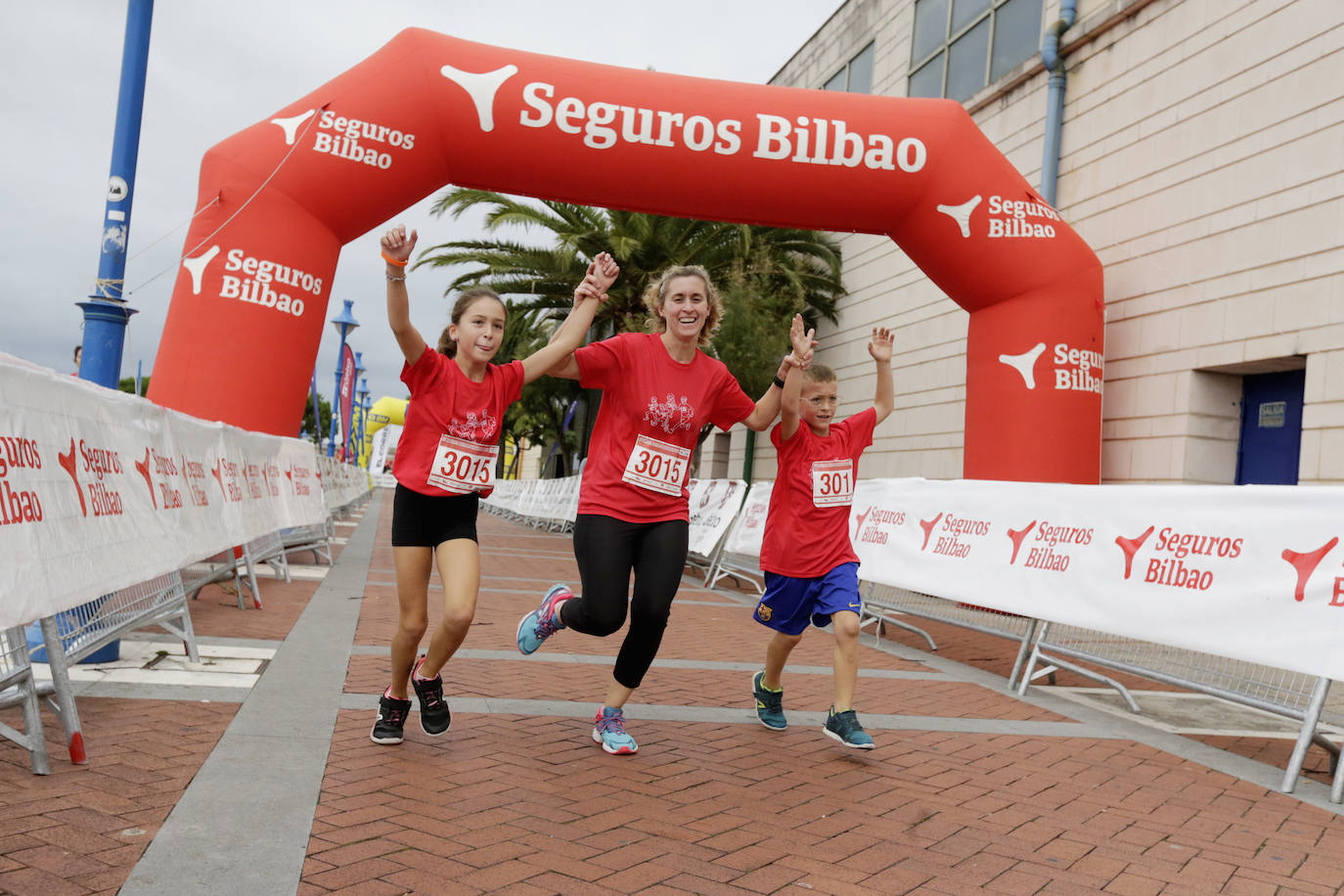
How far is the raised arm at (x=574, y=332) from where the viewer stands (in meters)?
4.04

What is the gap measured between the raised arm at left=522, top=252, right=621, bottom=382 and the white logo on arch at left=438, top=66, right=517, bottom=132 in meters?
5.71

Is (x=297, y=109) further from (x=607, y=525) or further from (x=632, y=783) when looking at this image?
(x=632, y=783)

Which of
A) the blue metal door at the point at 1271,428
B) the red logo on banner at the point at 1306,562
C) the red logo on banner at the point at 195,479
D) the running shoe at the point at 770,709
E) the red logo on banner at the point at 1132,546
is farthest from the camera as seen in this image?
the blue metal door at the point at 1271,428

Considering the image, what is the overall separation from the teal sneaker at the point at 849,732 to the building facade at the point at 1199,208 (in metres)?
6.38

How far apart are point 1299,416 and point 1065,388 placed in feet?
6.84

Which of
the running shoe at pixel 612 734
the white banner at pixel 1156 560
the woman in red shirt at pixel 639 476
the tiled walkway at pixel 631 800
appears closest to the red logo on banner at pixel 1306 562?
the white banner at pixel 1156 560

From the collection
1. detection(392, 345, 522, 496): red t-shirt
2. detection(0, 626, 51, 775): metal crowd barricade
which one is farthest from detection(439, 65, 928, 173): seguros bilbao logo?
detection(0, 626, 51, 775): metal crowd barricade

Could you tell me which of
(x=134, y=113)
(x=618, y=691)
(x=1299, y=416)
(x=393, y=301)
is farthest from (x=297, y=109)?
(x=1299, y=416)

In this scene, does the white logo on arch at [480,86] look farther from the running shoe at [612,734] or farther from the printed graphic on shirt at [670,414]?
the running shoe at [612,734]

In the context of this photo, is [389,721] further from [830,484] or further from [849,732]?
[830,484]

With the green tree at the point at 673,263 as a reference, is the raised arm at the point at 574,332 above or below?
below

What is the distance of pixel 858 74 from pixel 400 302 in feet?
58.6

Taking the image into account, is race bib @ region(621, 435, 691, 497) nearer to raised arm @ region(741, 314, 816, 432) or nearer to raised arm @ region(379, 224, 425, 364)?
raised arm @ region(741, 314, 816, 432)

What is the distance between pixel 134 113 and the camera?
6.03 metres
